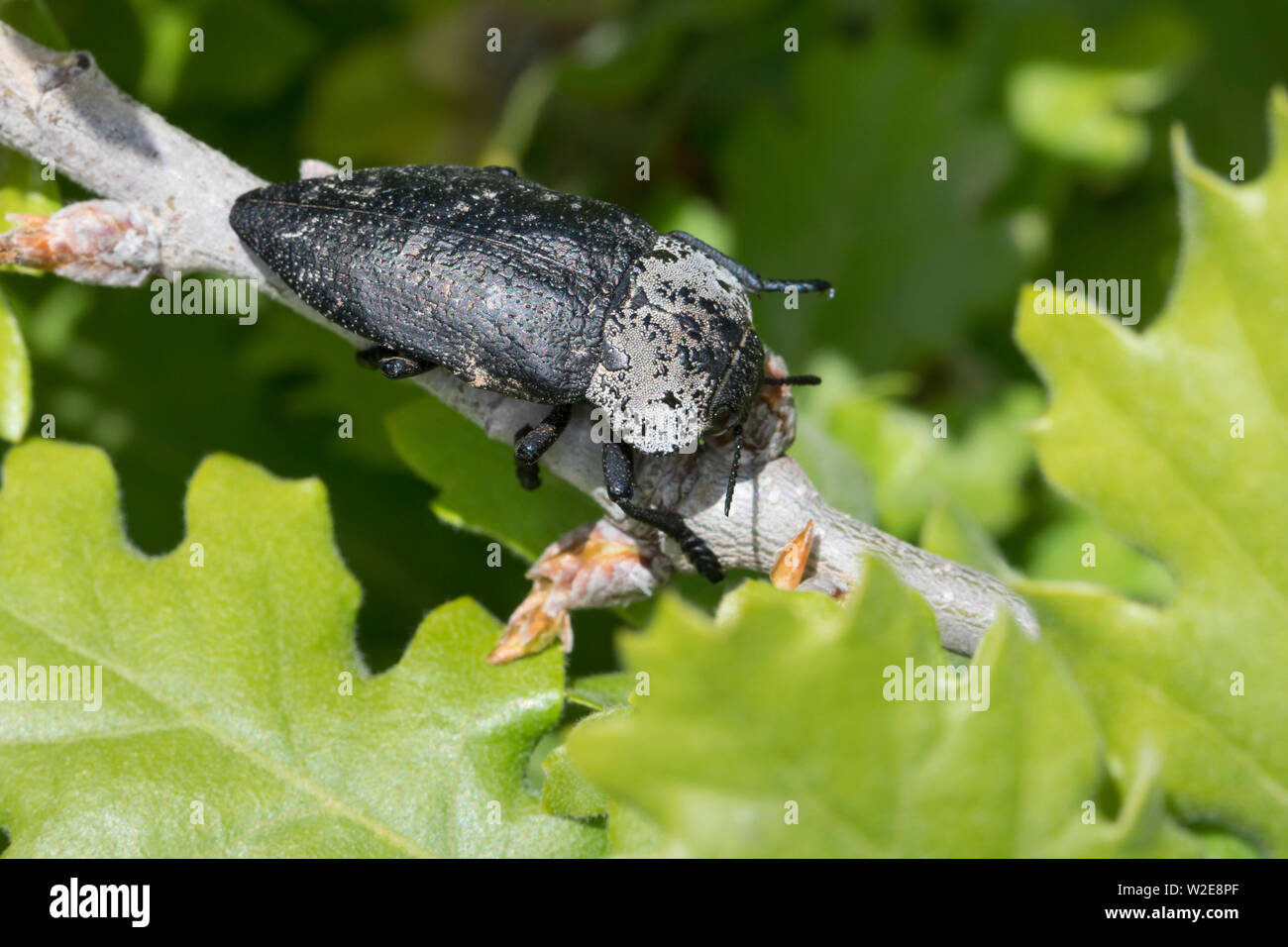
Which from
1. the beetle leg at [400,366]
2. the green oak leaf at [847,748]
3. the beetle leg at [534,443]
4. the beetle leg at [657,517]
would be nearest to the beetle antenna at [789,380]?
the beetle leg at [657,517]

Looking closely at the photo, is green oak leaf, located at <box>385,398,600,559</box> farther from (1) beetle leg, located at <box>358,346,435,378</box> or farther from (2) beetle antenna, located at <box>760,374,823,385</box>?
(2) beetle antenna, located at <box>760,374,823,385</box>

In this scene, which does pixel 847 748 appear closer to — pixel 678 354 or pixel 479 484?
pixel 479 484

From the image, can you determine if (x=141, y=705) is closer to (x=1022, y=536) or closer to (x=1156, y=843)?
(x=1156, y=843)

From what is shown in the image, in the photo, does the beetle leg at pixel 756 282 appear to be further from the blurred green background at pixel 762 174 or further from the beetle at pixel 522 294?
the blurred green background at pixel 762 174

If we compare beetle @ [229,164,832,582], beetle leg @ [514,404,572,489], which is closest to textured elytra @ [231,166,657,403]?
beetle @ [229,164,832,582]

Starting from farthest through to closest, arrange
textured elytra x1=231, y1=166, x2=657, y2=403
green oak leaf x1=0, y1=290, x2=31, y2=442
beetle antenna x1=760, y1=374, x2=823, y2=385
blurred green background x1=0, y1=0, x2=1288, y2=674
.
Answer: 1. blurred green background x1=0, y1=0, x2=1288, y2=674
2. textured elytra x1=231, y1=166, x2=657, y2=403
3. beetle antenna x1=760, y1=374, x2=823, y2=385
4. green oak leaf x1=0, y1=290, x2=31, y2=442
